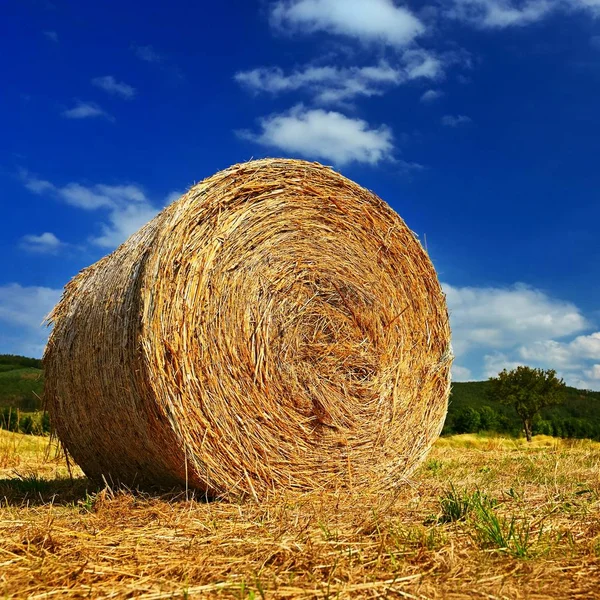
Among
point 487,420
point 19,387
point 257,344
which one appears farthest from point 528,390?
point 257,344

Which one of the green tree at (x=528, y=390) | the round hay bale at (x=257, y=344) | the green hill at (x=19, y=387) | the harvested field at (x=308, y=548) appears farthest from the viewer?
the green tree at (x=528, y=390)

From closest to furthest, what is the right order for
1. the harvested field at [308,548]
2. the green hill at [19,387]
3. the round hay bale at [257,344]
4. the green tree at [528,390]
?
the harvested field at [308,548] → the round hay bale at [257,344] → the green hill at [19,387] → the green tree at [528,390]

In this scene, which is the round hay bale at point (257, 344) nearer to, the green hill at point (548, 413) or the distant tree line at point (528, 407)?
the green hill at point (548, 413)

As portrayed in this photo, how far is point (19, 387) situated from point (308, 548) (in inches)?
843

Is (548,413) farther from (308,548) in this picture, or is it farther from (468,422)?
(308,548)

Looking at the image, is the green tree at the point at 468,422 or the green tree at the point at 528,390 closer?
the green tree at the point at 468,422

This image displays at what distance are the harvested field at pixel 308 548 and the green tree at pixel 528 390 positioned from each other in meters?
19.9

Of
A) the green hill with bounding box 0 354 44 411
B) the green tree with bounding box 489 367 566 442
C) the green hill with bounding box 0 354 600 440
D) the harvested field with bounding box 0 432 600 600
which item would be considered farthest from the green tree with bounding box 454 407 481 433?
the harvested field with bounding box 0 432 600 600

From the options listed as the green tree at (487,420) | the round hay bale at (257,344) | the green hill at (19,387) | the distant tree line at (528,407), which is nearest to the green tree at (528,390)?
the distant tree line at (528,407)

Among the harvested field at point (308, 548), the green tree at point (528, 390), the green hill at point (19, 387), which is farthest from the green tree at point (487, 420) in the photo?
the harvested field at point (308, 548)

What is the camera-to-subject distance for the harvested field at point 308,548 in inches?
103

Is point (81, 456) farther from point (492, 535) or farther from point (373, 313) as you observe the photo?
point (492, 535)

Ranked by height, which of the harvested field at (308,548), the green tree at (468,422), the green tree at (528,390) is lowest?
the harvested field at (308,548)

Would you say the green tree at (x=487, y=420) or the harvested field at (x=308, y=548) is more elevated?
the green tree at (x=487, y=420)
